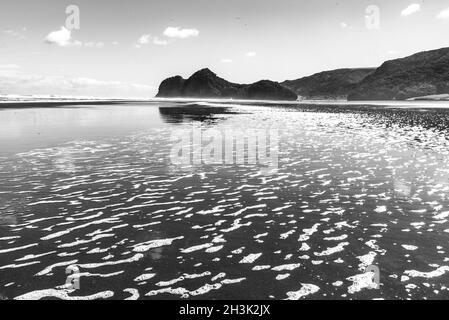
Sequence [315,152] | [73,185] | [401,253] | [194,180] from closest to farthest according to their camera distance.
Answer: [401,253] < [73,185] < [194,180] < [315,152]

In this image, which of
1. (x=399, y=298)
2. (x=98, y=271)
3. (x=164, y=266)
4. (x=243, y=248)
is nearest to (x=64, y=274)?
(x=98, y=271)

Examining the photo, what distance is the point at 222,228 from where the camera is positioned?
1392 centimetres

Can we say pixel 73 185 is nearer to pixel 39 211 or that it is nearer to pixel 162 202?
pixel 39 211

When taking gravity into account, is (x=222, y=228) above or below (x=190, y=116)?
below

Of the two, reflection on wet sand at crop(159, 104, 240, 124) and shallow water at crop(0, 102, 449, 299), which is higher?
reflection on wet sand at crop(159, 104, 240, 124)

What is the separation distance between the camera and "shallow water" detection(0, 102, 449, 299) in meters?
9.65

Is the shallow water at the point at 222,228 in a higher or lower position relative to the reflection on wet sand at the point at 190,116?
lower

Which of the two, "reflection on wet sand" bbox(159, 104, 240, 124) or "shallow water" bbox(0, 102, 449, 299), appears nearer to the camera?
"shallow water" bbox(0, 102, 449, 299)

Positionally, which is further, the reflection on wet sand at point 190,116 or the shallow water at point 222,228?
the reflection on wet sand at point 190,116

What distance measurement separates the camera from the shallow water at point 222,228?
31.7 ft

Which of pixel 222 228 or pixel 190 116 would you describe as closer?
pixel 222 228

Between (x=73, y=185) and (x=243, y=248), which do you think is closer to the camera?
(x=243, y=248)

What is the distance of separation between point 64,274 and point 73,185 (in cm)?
1089
